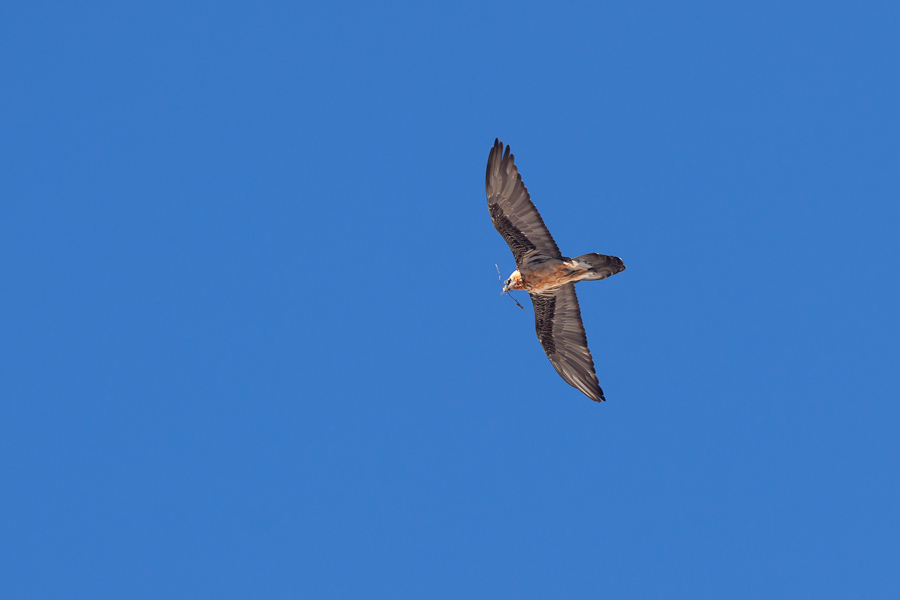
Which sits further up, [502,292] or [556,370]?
[502,292]

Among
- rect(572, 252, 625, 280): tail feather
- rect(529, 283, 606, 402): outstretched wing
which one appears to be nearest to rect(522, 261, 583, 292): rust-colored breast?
rect(572, 252, 625, 280): tail feather

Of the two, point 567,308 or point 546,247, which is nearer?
point 546,247

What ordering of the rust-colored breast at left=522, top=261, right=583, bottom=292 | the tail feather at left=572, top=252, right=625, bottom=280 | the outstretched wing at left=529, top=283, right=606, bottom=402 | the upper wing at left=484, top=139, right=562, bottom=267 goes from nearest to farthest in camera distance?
1. the tail feather at left=572, top=252, right=625, bottom=280
2. the upper wing at left=484, top=139, right=562, bottom=267
3. the rust-colored breast at left=522, top=261, right=583, bottom=292
4. the outstretched wing at left=529, top=283, right=606, bottom=402

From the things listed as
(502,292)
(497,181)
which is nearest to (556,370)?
(502,292)

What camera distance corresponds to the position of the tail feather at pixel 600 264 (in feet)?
63.1

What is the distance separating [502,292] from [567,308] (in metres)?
2.06

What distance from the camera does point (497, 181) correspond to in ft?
63.7

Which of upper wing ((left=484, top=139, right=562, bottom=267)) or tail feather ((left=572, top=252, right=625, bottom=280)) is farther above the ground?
upper wing ((left=484, top=139, right=562, bottom=267))

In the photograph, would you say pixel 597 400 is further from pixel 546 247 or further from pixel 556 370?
pixel 546 247

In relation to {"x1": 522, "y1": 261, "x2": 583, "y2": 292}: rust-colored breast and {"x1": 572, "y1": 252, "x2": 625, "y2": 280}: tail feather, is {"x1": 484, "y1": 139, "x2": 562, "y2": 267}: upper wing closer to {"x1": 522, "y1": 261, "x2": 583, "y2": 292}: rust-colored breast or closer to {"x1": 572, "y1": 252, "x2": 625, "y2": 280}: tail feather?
{"x1": 522, "y1": 261, "x2": 583, "y2": 292}: rust-colored breast

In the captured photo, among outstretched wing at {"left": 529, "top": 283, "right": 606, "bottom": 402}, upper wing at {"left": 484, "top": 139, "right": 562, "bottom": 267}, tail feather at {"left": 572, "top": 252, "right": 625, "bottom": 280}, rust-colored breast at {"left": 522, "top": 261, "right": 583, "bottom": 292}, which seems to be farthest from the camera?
outstretched wing at {"left": 529, "top": 283, "right": 606, "bottom": 402}

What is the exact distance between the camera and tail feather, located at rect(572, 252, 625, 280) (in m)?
19.2

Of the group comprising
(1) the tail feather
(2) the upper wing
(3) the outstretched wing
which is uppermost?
(2) the upper wing

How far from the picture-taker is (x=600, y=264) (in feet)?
63.3
